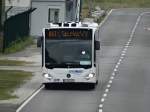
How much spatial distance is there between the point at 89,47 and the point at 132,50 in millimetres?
20126

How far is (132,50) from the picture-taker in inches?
1994

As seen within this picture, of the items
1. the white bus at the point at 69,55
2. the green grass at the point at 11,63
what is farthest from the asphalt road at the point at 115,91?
the green grass at the point at 11,63

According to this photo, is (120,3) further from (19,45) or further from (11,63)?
(11,63)

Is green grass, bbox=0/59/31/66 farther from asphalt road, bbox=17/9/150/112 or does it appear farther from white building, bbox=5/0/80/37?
white building, bbox=5/0/80/37

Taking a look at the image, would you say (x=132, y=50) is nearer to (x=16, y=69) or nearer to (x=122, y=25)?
(x=16, y=69)

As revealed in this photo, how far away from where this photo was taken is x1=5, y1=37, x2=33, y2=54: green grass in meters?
49.2

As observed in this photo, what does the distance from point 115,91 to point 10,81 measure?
5.74 meters

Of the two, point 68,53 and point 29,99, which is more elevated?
point 68,53

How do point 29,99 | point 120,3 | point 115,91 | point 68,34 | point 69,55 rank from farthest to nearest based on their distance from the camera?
1. point 120,3
2. point 68,34
3. point 69,55
4. point 115,91
5. point 29,99

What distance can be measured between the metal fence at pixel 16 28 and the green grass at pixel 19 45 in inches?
9.9

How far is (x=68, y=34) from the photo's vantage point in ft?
101

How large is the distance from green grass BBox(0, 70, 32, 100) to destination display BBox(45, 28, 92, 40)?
2828 mm

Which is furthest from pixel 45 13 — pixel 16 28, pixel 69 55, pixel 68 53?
pixel 69 55

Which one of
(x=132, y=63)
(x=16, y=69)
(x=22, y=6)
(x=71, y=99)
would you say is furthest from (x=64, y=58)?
(x=22, y=6)
